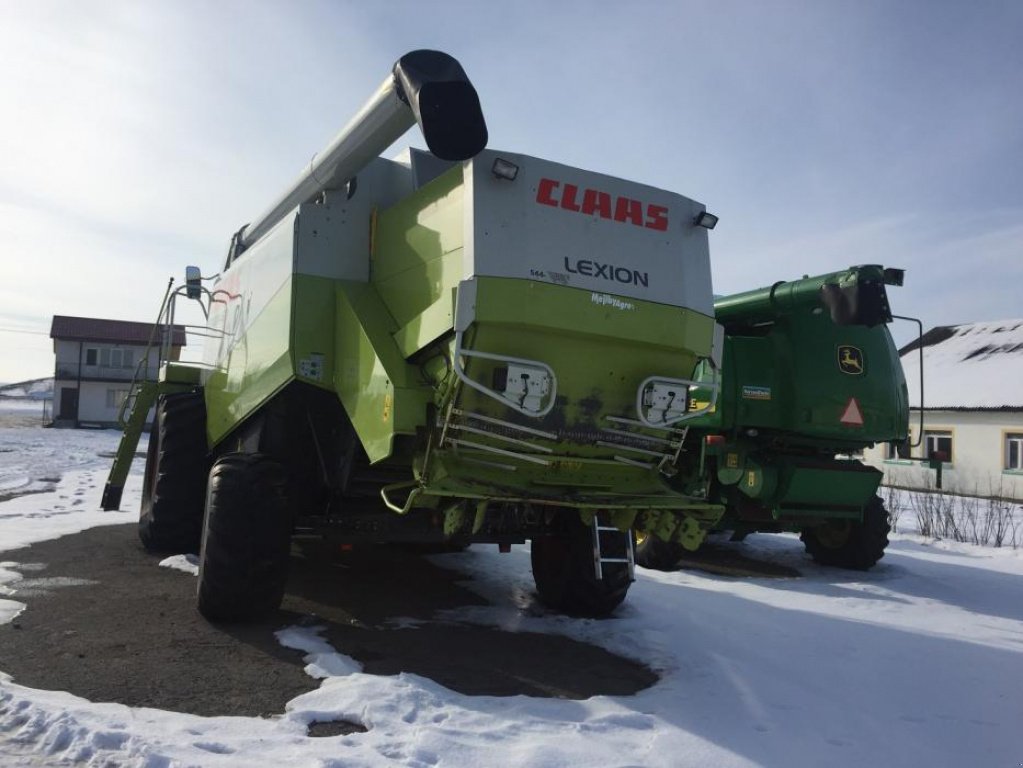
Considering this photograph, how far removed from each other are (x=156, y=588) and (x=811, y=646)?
4791mm

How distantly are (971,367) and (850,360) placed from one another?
68.7 ft

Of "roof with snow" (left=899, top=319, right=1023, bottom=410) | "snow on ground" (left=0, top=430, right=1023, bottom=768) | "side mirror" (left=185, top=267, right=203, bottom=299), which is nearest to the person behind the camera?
"snow on ground" (left=0, top=430, right=1023, bottom=768)

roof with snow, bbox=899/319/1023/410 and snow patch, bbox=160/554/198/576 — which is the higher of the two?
roof with snow, bbox=899/319/1023/410

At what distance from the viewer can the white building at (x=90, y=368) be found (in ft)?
139

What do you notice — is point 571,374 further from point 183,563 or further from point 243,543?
point 183,563

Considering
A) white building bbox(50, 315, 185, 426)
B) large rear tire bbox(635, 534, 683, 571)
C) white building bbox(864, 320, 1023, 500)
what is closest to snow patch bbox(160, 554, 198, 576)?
large rear tire bbox(635, 534, 683, 571)

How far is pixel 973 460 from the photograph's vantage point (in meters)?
22.9

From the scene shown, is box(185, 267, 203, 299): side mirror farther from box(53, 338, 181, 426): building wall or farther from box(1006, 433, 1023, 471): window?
box(53, 338, 181, 426): building wall

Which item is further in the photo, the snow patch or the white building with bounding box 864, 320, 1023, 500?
the white building with bounding box 864, 320, 1023, 500

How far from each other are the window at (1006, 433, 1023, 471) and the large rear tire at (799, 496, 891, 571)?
15730mm

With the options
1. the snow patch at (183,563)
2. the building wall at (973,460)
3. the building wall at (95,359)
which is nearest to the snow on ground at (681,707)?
the snow patch at (183,563)

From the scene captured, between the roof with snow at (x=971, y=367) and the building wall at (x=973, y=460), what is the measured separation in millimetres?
333

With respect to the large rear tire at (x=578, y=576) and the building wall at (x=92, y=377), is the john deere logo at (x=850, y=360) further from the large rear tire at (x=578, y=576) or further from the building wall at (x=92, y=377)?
the building wall at (x=92, y=377)

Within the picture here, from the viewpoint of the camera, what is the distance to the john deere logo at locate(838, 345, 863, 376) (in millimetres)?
8492
